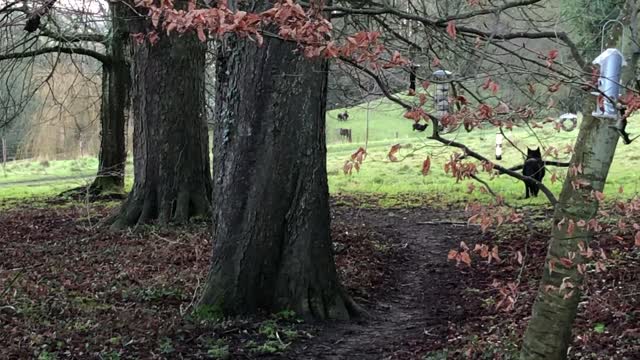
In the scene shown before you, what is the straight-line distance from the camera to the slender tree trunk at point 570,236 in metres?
3.54

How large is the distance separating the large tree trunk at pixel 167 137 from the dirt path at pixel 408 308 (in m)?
3.33

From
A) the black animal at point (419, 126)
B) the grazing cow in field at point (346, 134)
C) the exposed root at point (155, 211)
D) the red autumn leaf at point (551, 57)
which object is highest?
the grazing cow in field at point (346, 134)

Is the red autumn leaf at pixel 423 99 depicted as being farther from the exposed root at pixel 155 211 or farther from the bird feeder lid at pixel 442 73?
the exposed root at pixel 155 211

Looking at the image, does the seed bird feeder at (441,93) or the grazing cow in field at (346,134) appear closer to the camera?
the seed bird feeder at (441,93)

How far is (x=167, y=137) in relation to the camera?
10.7 metres

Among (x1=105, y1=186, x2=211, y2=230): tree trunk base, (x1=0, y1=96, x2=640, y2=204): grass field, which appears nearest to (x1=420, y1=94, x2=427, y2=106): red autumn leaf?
(x1=0, y1=96, x2=640, y2=204): grass field

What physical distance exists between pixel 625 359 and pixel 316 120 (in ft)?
10.8

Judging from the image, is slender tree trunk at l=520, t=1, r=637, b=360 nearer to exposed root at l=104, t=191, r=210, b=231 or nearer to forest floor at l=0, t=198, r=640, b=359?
forest floor at l=0, t=198, r=640, b=359

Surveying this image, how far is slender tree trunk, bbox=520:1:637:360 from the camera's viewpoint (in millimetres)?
3545

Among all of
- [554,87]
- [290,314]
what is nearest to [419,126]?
[554,87]

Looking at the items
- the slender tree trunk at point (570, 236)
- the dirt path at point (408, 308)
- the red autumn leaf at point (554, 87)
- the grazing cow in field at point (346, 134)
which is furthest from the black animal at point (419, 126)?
the grazing cow in field at point (346, 134)

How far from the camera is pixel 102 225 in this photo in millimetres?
11008

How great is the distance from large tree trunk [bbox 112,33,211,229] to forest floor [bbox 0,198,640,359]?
1.93 ft

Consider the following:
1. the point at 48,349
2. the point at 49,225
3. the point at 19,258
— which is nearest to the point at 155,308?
the point at 48,349
